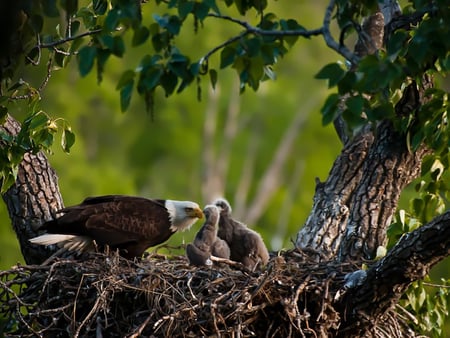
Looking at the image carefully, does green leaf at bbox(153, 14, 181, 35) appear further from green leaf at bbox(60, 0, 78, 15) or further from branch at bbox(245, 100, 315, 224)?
branch at bbox(245, 100, 315, 224)

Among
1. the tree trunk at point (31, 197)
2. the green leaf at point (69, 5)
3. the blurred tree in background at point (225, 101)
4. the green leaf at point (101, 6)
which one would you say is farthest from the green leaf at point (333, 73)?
the tree trunk at point (31, 197)

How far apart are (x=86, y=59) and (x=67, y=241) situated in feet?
11.6

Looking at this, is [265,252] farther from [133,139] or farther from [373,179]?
[133,139]

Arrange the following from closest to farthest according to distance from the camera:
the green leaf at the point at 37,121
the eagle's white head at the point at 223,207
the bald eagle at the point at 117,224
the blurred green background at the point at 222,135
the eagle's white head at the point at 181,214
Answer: the green leaf at the point at 37,121, the bald eagle at the point at 117,224, the eagle's white head at the point at 181,214, the eagle's white head at the point at 223,207, the blurred green background at the point at 222,135

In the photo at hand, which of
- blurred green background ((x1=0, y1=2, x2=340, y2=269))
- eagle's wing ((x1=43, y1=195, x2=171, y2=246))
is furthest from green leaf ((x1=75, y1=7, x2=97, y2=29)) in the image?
blurred green background ((x1=0, y1=2, x2=340, y2=269))

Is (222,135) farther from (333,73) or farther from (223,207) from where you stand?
(333,73)

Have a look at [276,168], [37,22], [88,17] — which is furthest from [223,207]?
[276,168]

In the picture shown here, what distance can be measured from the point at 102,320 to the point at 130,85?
247cm

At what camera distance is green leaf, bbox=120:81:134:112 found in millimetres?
4688

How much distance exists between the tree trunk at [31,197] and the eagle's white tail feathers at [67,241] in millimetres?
124

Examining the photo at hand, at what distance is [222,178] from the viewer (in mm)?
31094

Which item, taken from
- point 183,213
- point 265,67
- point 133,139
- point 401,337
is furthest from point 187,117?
point 265,67

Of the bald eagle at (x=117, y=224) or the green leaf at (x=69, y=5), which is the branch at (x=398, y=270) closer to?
the bald eagle at (x=117, y=224)

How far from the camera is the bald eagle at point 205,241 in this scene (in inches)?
320
